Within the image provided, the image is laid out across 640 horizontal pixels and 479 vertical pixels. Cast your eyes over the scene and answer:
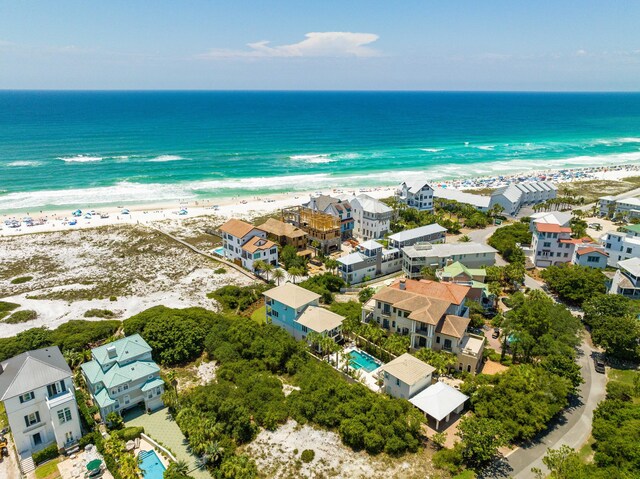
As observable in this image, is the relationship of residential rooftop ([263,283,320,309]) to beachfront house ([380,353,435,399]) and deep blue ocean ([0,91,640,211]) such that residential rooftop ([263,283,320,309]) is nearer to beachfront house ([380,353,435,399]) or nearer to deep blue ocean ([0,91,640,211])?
beachfront house ([380,353,435,399])

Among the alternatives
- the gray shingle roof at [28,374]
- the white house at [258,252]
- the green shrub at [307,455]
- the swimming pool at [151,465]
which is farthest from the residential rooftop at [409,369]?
the white house at [258,252]

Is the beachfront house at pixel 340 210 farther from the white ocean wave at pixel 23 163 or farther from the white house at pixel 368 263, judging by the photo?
the white ocean wave at pixel 23 163

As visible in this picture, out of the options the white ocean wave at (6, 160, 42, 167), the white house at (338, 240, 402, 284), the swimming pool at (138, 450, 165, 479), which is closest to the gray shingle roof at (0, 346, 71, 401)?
the swimming pool at (138, 450, 165, 479)

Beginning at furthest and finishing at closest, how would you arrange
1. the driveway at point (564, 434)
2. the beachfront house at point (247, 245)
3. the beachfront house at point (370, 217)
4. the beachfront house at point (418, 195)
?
the beachfront house at point (418, 195), the beachfront house at point (370, 217), the beachfront house at point (247, 245), the driveway at point (564, 434)

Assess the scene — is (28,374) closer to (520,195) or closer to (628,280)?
(628,280)

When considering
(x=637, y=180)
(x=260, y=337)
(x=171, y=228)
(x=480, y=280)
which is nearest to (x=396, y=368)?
(x=260, y=337)

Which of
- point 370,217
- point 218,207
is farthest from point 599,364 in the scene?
point 218,207

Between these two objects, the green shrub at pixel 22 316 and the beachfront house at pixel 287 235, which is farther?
the beachfront house at pixel 287 235
